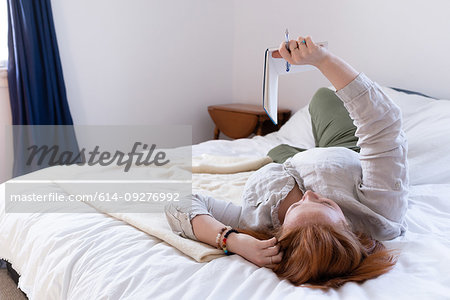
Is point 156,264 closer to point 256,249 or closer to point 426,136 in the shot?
point 256,249

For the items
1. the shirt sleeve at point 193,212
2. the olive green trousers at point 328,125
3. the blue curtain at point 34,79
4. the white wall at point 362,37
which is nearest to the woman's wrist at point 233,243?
the shirt sleeve at point 193,212

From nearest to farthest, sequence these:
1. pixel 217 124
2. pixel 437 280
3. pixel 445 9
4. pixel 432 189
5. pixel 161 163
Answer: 1. pixel 437 280
2. pixel 432 189
3. pixel 161 163
4. pixel 445 9
5. pixel 217 124

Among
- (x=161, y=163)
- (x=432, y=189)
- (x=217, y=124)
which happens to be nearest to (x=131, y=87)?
(x=217, y=124)

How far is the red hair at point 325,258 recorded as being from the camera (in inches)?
33.0

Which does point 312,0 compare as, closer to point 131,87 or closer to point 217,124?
point 217,124

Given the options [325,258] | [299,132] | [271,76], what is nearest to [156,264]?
[325,258]

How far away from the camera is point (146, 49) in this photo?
296 centimetres

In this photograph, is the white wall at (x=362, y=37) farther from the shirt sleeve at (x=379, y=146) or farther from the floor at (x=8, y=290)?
the floor at (x=8, y=290)

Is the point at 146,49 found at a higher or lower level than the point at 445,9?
lower

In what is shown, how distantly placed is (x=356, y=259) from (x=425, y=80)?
167 centimetres

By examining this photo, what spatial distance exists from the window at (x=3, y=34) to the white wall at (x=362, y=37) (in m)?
1.68

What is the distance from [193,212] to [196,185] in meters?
0.51

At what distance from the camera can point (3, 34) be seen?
7.98ft

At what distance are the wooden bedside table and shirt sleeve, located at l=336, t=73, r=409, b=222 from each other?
1804 mm
